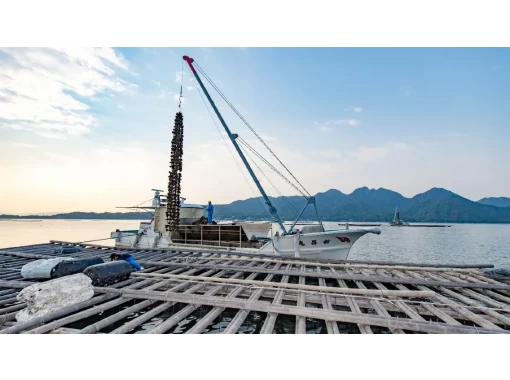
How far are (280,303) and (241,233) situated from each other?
1271 centimetres

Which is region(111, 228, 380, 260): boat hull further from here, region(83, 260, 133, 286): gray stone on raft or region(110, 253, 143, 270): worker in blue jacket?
region(83, 260, 133, 286): gray stone on raft

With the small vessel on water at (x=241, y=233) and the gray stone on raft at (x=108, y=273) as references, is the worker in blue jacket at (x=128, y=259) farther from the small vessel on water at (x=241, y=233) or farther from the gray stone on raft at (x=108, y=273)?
the small vessel on water at (x=241, y=233)

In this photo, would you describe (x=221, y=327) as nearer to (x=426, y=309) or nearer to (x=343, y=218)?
(x=426, y=309)

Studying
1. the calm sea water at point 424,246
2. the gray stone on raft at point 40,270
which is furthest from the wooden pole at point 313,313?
the calm sea water at point 424,246

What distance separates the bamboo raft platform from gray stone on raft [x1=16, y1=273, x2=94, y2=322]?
7.4 inches

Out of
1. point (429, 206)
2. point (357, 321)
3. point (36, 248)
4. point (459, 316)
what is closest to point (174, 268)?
point (357, 321)

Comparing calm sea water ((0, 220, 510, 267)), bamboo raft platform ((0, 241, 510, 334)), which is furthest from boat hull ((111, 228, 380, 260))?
calm sea water ((0, 220, 510, 267))

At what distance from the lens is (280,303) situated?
17.6ft

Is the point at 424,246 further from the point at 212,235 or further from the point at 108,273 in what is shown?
the point at 108,273

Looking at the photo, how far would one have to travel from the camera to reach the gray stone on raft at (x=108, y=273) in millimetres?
5953

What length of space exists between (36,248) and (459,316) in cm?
1777

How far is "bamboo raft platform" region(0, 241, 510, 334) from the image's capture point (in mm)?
4258

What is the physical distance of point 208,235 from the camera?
1891cm

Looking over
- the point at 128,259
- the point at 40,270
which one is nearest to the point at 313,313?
the point at 128,259
